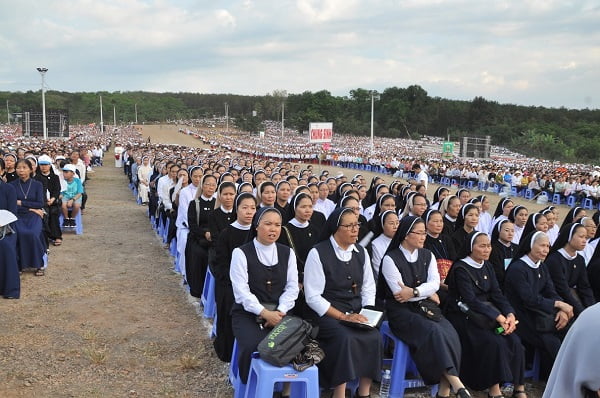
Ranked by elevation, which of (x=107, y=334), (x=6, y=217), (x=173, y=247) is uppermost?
(x=6, y=217)

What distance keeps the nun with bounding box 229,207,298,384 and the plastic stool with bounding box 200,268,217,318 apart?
1.46 meters

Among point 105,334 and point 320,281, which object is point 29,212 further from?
point 320,281

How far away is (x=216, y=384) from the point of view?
13.8 ft

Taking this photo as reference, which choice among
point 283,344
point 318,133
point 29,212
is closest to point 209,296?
point 283,344

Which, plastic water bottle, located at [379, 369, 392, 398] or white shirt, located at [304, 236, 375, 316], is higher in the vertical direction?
white shirt, located at [304, 236, 375, 316]

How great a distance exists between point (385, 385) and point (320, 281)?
1018mm

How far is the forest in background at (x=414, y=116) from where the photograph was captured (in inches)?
1998

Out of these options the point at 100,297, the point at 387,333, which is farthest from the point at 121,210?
the point at 387,333

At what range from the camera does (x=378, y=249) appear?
16.3 feet

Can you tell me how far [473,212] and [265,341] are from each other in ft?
10.6

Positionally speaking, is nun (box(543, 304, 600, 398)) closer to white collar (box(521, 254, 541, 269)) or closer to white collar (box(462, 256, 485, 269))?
white collar (box(462, 256, 485, 269))

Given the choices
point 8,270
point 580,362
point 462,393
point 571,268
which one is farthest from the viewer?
point 8,270

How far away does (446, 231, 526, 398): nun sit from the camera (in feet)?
13.4

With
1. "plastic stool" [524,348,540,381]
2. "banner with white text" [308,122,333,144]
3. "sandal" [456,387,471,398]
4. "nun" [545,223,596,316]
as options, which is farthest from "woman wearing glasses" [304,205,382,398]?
"banner with white text" [308,122,333,144]
